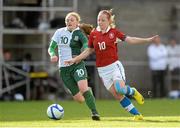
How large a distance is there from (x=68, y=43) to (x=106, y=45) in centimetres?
103

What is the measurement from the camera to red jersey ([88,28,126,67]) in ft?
51.4

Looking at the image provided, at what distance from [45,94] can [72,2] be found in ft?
11.2

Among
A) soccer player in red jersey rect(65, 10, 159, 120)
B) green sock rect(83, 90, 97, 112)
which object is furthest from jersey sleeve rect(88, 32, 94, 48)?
green sock rect(83, 90, 97, 112)

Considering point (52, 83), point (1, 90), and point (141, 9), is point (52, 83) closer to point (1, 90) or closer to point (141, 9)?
point (1, 90)

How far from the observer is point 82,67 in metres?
16.2

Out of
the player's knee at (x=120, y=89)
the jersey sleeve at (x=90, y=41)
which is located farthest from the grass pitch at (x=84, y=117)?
the jersey sleeve at (x=90, y=41)

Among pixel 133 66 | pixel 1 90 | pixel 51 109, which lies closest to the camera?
pixel 51 109

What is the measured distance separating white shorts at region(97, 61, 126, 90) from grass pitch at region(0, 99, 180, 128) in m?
0.82

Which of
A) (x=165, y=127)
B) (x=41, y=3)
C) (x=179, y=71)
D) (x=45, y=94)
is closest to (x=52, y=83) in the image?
(x=45, y=94)

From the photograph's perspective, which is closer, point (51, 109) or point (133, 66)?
point (51, 109)

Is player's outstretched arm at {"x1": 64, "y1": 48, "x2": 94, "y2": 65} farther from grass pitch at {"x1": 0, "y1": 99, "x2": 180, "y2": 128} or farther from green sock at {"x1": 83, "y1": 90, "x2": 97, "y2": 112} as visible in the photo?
grass pitch at {"x1": 0, "y1": 99, "x2": 180, "y2": 128}

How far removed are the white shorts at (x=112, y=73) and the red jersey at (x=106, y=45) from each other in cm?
9

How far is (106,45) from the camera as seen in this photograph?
15.7 metres

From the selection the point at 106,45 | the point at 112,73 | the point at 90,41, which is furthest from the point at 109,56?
the point at 90,41
